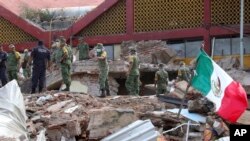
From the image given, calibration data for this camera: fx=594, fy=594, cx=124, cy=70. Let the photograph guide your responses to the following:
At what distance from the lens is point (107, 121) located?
8719mm

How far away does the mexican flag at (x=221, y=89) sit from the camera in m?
7.84

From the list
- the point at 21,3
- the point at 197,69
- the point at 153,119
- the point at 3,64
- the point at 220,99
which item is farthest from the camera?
the point at 21,3

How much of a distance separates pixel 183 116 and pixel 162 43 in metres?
13.1

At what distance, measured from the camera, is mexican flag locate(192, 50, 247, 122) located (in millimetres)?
7836

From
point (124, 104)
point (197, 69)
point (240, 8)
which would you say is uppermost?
point (240, 8)

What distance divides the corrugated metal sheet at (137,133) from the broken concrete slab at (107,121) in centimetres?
20

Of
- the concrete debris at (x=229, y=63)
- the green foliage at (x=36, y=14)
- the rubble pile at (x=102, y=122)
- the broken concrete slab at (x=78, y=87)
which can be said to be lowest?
the broken concrete slab at (x=78, y=87)

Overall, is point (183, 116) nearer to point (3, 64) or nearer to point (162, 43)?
point (3, 64)

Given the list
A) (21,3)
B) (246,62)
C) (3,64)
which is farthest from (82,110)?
(21,3)

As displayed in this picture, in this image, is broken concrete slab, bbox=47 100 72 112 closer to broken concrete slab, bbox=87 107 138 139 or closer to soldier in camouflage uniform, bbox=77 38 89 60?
broken concrete slab, bbox=87 107 138 139

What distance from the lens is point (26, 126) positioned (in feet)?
29.3

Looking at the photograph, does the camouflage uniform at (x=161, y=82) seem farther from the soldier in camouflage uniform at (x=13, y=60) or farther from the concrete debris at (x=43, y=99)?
the concrete debris at (x=43, y=99)

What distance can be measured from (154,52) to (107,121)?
13.4m

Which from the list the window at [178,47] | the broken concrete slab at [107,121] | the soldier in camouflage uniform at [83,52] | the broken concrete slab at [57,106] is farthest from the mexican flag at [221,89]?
the window at [178,47]
